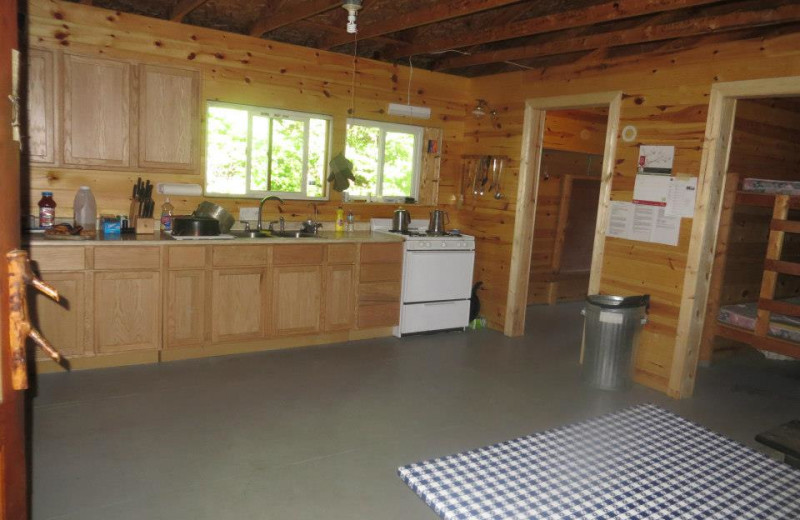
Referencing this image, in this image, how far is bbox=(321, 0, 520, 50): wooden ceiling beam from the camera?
3.59 meters

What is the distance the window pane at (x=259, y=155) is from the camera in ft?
16.0

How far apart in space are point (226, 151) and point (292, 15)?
1287 millimetres

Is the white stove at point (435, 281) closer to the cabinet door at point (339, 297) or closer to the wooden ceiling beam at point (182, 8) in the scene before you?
the cabinet door at point (339, 297)

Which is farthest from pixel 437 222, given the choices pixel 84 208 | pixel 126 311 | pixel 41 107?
pixel 41 107

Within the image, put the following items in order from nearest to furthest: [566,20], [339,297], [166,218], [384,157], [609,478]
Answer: [609,478], [566,20], [166,218], [339,297], [384,157]

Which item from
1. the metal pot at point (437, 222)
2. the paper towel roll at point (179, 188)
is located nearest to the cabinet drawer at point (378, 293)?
the metal pot at point (437, 222)

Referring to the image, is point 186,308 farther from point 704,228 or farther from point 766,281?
point 766,281

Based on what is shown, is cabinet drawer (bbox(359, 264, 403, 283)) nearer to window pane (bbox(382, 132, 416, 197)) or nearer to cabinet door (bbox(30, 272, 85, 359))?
window pane (bbox(382, 132, 416, 197))

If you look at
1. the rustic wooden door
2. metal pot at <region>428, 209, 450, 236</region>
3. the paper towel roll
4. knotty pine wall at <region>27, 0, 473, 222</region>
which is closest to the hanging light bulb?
knotty pine wall at <region>27, 0, 473, 222</region>

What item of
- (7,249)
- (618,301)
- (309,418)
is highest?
(7,249)

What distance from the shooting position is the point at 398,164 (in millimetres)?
5793

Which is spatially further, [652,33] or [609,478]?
[652,33]

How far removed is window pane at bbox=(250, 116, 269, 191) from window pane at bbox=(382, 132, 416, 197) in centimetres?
125

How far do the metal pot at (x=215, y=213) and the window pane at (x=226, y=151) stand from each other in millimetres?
284
